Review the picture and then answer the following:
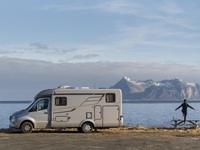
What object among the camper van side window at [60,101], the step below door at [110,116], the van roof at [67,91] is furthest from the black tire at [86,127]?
the van roof at [67,91]

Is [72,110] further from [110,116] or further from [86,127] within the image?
[110,116]

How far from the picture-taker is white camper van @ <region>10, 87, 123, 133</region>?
27875mm

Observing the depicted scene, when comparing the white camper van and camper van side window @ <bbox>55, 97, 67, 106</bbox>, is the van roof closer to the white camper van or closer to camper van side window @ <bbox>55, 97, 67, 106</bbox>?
the white camper van

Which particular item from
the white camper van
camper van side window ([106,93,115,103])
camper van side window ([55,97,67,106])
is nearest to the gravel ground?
the white camper van

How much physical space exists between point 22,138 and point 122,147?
6.46m

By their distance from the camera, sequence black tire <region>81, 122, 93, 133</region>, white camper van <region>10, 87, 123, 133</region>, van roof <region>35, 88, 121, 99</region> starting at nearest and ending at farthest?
white camper van <region>10, 87, 123, 133</region>, van roof <region>35, 88, 121, 99</region>, black tire <region>81, 122, 93, 133</region>

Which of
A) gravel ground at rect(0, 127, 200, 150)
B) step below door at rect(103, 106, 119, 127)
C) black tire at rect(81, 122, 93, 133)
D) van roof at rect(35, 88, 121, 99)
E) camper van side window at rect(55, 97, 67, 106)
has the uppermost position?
van roof at rect(35, 88, 121, 99)

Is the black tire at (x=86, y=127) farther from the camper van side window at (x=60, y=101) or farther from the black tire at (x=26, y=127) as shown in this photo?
the black tire at (x=26, y=127)

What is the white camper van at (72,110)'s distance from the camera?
27.9m

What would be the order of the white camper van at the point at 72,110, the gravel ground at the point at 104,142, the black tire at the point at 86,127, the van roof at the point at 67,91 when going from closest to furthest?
the gravel ground at the point at 104,142 < the white camper van at the point at 72,110 < the van roof at the point at 67,91 < the black tire at the point at 86,127

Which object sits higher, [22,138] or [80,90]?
[80,90]

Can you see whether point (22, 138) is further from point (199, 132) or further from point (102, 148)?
point (199, 132)

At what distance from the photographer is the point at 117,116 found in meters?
28.0

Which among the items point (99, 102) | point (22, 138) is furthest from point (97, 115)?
point (22, 138)
